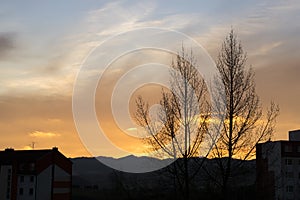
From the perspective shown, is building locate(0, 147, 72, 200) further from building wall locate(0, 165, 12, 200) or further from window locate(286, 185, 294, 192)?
window locate(286, 185, 294, 192)

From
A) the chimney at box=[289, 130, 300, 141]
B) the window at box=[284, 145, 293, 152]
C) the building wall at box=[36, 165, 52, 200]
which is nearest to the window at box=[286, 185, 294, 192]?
the window at box=[284, 145, 293, 152]

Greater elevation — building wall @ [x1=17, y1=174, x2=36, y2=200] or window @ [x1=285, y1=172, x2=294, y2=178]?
window @ [x1=285, y1=172, x2=294, y2=178]

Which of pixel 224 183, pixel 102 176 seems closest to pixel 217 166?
pixel 224 183

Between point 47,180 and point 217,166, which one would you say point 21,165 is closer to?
point 47,180

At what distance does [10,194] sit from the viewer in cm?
6925

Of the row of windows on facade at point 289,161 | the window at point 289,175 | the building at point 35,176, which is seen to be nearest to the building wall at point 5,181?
the building at point 35,176

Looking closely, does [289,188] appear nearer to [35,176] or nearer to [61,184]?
[61,184]

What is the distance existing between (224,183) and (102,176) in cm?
16978

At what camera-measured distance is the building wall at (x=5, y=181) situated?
227 feet

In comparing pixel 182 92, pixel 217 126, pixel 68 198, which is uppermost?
pixel 182 92

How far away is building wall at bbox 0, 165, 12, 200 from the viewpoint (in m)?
69.3

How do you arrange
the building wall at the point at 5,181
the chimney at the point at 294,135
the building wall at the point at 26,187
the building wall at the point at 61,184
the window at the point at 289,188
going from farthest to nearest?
the chimney at the point at 294,135, the window at the point at 289,188, the building wall at the point at 61,184, the building wall at the point at 26,187, the building wall at the point at 5,181

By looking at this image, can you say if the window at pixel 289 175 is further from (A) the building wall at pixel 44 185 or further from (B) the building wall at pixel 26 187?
(B) the building wall at pixel 26 187

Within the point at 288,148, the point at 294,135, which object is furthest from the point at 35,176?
the point at 294,135
